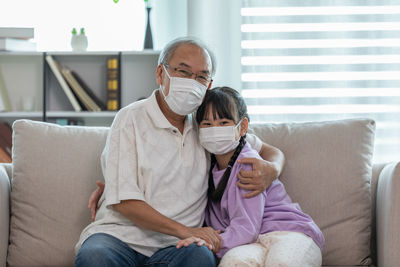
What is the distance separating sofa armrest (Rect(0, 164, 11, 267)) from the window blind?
5.45 feet

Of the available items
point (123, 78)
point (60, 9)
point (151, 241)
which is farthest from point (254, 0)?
point (151, 241)

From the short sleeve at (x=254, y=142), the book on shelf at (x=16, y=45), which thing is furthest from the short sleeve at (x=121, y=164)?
the book on shelf at (x=16, y=45)

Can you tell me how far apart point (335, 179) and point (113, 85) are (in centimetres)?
167

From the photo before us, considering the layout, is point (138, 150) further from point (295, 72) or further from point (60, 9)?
point (60, 9)

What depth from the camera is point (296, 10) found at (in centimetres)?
319

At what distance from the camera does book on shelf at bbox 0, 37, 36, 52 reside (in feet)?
10.3

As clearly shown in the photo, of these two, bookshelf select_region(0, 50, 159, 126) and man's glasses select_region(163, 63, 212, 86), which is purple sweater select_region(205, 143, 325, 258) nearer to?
man's glasses select_region(163, 63, 212, 86)

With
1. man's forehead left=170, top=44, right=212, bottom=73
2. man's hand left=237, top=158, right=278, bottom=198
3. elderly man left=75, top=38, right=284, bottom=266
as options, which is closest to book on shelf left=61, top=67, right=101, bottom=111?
elderly man left=75, top=38, right=284, bottom=266

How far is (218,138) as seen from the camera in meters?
1.77

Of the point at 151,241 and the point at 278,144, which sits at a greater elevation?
the point at 278,144

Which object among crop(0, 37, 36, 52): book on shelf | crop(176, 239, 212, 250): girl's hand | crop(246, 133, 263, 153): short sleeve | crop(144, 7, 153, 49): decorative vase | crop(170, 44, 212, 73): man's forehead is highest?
crop(144, 7, 153, 49): decorative vase

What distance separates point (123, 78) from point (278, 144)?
5.11 ft

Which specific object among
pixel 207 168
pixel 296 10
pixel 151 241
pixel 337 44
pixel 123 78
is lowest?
pixel 151 241

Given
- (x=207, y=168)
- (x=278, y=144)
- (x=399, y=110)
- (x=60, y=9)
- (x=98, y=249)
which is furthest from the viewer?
(x=60, y=9)
